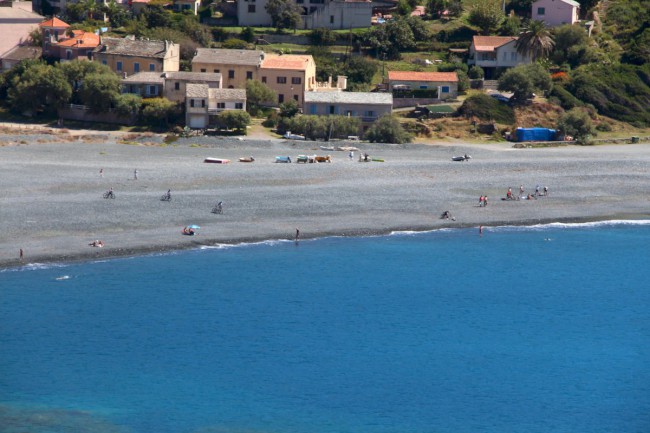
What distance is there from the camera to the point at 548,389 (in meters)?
50.2

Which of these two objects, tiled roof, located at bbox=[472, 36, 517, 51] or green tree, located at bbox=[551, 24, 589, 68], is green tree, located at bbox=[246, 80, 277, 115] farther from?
green tree, located at bbox=[551, 24, 589, 68]

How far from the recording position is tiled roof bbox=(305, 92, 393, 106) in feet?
302

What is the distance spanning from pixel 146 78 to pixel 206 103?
22.9 feet

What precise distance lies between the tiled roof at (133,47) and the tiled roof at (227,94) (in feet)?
27.4

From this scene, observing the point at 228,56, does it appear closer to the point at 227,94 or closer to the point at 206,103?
the point at 227,94

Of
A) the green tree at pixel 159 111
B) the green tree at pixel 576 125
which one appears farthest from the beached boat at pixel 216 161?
the green tree at pixel 576 125

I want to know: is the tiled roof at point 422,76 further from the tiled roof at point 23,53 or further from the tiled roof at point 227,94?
the tiled roof at point 23,53

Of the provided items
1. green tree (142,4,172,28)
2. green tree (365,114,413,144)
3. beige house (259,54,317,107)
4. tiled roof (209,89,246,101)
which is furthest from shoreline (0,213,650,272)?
green tree (142,4,172,28)

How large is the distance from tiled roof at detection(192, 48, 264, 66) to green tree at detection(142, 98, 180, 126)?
271 inches

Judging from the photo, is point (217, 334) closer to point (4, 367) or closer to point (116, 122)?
point (4, 367)

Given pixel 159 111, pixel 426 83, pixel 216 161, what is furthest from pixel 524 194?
pixel 159 111

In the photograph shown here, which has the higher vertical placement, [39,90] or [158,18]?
[158,18]

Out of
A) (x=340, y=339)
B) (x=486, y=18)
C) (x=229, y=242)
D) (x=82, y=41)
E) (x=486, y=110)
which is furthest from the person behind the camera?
(x=486, y=18)

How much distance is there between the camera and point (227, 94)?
9012 centimetres
